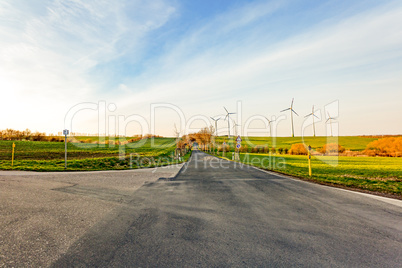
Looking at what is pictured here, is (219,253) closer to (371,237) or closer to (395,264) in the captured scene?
(395,264)

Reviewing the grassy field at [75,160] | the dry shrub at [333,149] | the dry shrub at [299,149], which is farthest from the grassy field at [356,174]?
the dry shrub at [299,149]

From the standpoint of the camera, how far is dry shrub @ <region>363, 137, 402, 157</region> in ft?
119

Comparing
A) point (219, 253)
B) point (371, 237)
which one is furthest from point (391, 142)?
point (219, 253)

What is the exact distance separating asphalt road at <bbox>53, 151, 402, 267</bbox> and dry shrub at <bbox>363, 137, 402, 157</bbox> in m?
41.0

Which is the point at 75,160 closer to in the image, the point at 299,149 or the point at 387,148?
the point at 299,149

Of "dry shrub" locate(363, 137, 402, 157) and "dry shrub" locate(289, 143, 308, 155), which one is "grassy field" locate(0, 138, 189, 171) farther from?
"dry shrub" locate(363, 137, 402, 157)

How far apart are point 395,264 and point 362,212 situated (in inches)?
118

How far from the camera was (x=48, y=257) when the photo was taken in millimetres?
3402

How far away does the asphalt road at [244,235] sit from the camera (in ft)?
10.9

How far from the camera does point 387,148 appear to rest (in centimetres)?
3806

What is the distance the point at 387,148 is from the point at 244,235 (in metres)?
47.7

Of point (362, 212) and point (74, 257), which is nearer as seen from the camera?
point (74, 257)

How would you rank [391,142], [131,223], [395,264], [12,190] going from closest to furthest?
[395,264] → [131,223] → [12,190] → [391,142]

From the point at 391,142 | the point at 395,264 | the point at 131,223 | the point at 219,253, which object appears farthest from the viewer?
the point at 391,142
